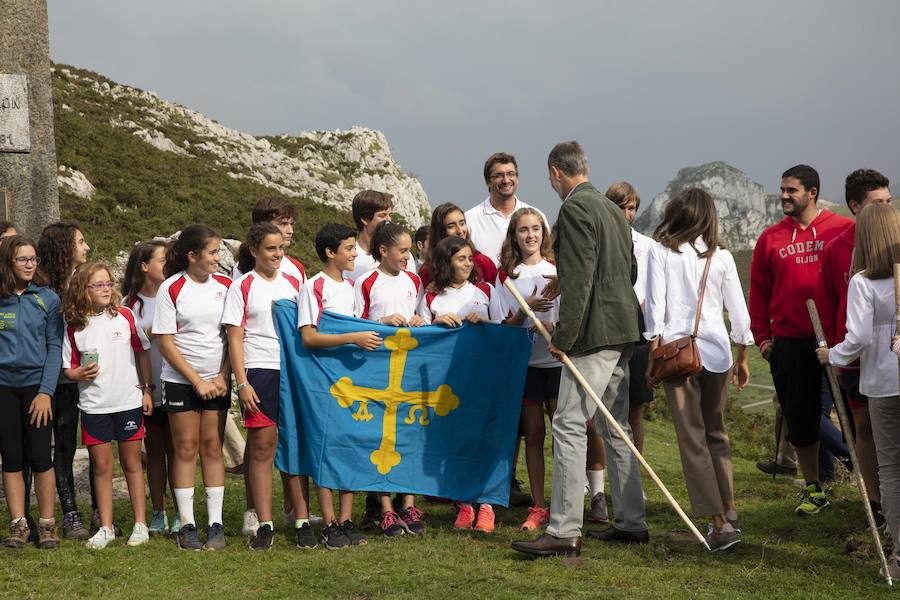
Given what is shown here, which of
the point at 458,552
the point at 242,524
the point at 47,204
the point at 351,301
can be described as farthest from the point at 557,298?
the point at 47,204

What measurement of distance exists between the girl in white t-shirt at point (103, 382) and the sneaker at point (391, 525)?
192 cm

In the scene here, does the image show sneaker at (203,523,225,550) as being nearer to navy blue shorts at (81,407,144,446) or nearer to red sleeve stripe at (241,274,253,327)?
navy blue shorts at (81,407,144,446)

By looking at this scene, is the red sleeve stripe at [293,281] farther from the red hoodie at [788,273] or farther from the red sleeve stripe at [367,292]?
the red hoodie at [788,273]

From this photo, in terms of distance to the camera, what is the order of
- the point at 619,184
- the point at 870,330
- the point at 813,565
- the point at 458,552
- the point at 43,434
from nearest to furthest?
1. the point at 870,330
2. the point at 813,565
3. the point at 458,552
4. the point at 43,434
5. the point at 619,184

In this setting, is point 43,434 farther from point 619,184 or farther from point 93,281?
point 619,184

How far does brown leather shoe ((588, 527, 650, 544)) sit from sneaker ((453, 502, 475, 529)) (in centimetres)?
110

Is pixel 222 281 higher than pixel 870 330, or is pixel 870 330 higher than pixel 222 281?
pixel 222 281

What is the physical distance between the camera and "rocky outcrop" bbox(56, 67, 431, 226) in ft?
156

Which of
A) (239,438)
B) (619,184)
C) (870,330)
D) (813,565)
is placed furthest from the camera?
(239,438)

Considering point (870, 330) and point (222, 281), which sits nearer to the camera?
point (870, 330)

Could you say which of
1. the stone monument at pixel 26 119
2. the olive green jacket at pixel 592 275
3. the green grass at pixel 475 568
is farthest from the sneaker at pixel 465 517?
the stone monument at pixel 26 119

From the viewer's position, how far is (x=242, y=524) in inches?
317

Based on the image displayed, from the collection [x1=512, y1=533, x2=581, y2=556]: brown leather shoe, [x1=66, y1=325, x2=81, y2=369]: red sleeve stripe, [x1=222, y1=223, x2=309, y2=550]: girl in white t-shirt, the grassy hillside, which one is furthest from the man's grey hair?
the grassy hillside

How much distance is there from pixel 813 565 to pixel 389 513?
3.26 metres
